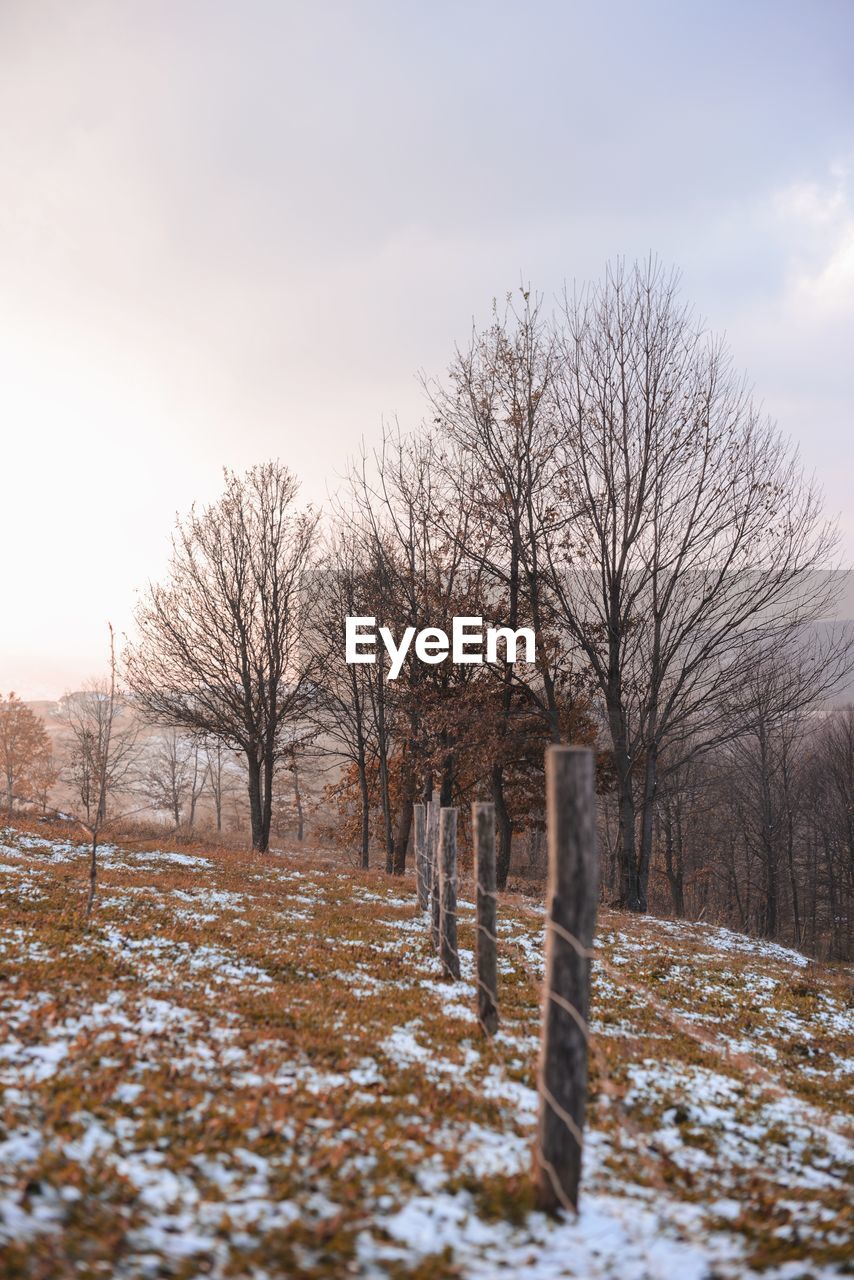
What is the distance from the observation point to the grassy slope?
3387 millimetres

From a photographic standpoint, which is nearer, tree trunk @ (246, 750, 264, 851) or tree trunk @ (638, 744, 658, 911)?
tree trunk @ (638, 744, 658, 911)

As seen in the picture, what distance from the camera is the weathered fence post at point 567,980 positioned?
3.93 metres

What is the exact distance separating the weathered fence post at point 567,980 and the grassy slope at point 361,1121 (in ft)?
0.97

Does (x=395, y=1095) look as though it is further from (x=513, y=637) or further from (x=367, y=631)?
(x=367, y=631)

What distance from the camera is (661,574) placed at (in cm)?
2070

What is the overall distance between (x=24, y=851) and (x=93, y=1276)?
1617cm

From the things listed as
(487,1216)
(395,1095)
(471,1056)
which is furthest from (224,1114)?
(471,1056)

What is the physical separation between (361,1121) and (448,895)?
454 cm

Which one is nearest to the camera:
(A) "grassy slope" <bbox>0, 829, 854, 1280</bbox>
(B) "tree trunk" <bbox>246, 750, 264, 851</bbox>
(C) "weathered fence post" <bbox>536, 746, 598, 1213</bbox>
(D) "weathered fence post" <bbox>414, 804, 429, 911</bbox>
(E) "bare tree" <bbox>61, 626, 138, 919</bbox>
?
(A) "grassy slope" <bbox>0, 829, 854, 1280</bbox>

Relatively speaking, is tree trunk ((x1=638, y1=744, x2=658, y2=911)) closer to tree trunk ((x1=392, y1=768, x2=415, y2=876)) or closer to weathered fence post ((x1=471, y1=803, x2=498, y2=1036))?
tree trunk ((x1=392, y1=768, x2=415, y2=876))

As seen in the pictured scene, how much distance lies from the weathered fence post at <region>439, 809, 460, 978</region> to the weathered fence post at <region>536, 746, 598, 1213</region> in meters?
5.06

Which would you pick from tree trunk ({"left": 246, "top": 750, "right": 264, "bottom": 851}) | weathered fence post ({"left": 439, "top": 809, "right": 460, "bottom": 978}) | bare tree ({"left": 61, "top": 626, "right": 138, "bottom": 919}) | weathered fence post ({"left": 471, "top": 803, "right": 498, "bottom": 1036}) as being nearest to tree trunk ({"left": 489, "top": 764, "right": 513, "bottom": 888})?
tree trunk ({"left": 246, "top": 750, "right": 264, "bottom": 851})

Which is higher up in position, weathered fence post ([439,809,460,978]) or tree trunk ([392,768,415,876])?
weathered fence post ([439,809,460,978])

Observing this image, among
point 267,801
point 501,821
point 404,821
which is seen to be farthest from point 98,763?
point 404,821
